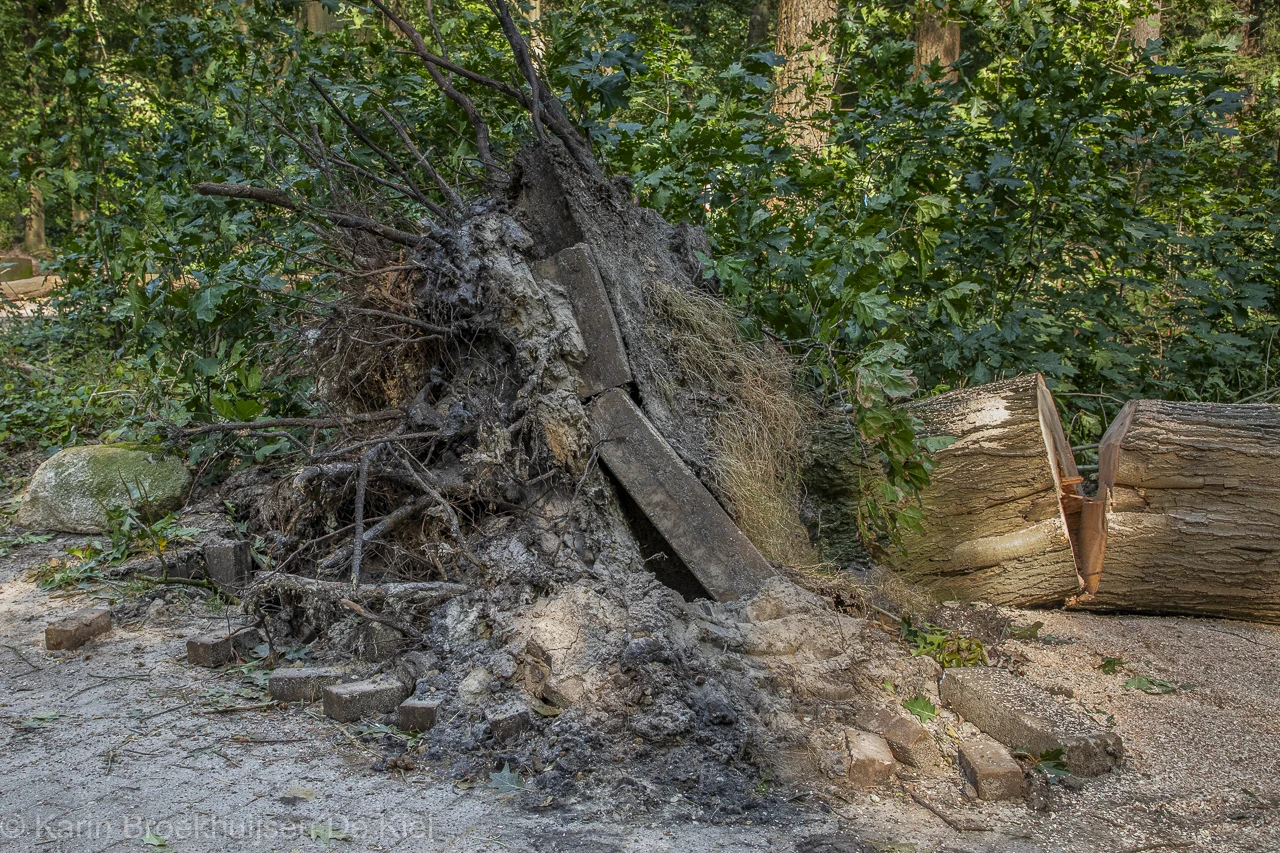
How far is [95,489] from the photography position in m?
5.25

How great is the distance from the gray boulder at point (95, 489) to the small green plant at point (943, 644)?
13.9 feet

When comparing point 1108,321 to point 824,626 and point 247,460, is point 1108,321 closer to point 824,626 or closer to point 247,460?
point 824,626

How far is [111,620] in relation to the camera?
13.0 feet

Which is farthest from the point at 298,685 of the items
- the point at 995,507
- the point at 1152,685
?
the point at 1152,685

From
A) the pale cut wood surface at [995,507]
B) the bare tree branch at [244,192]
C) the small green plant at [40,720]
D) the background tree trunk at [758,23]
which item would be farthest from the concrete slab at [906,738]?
the background tree trunk at [758,23]

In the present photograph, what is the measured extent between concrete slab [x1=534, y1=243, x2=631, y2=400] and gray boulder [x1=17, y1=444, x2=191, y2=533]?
2.90 meters

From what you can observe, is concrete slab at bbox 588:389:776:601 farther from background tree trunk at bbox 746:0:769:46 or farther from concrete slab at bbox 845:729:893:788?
background tree trunk at bbox 746:0:769:46

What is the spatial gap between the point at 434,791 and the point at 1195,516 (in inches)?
133

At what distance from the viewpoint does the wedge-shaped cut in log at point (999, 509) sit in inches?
154

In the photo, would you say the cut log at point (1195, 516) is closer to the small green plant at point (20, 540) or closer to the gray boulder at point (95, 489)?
the gray boulder at point (95, 489)

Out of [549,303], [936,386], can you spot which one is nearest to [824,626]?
[549,303]

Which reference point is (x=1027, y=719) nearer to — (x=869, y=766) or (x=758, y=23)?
(x=869, y=766)

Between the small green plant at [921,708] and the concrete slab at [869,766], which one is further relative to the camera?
the small green plant at [921,708]

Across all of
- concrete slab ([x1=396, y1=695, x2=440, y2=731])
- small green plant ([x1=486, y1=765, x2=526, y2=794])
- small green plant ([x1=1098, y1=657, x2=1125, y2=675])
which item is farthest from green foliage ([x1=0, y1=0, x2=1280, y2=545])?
small green plant ([x1=486, y1=765, x2=526, y2=794])
